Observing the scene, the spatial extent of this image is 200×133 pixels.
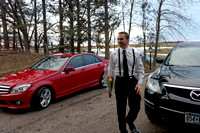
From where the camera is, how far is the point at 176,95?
8.21 ft

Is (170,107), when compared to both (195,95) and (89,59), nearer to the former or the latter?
(195,95)

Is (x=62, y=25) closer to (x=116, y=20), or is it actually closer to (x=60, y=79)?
(x=116, y=20)

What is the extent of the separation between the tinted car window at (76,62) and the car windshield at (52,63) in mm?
192

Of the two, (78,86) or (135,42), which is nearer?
(78,86)

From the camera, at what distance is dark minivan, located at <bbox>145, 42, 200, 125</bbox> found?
234cm

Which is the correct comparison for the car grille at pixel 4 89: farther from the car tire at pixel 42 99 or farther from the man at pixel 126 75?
the man at pixel 126 75

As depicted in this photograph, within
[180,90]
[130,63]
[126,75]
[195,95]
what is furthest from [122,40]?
[195,95]

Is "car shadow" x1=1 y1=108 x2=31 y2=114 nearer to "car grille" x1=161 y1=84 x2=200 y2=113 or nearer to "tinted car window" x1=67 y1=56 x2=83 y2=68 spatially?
"tinted car window" x1=67 y1=56 x2=83 y2=68

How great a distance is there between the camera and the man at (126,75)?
2.63 meters

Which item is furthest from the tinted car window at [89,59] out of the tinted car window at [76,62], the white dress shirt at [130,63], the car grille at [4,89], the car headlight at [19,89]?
the white dress shirt at [130,63]

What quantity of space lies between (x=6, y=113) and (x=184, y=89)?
161 inches

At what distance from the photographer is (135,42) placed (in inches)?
750

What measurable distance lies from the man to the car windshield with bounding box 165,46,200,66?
1.33m

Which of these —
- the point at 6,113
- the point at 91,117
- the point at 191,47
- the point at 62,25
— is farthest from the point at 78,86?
the point at 62,25
